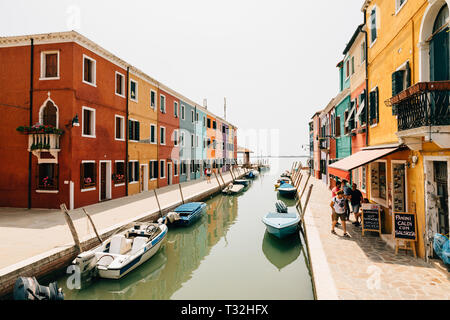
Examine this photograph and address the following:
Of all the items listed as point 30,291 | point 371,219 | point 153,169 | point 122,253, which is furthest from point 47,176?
point 371,219

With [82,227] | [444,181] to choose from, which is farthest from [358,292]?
[82,227]

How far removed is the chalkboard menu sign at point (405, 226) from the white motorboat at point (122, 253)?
316 inches

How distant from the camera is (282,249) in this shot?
424 inches

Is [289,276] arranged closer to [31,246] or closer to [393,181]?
[393,181]

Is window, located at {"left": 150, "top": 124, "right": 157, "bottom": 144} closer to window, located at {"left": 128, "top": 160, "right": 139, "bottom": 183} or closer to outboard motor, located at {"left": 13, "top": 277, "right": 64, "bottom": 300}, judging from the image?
window, located at {"left": 128, "top": 160, "right": 139, "bottom": 183}

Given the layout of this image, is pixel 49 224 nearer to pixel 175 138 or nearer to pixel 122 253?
pixel 122 253

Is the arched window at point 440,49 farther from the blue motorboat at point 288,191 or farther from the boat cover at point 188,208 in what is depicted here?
the blue motorboat at point 288,191

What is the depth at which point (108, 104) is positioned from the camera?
17.0 m

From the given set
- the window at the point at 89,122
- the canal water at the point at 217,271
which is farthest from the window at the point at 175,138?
the canal water at the point at 217,271

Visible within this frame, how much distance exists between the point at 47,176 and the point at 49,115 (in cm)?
346

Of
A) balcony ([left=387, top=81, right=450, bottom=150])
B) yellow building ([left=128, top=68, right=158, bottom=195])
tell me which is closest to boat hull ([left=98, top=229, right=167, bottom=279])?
balcony ([left=387, top=81, right=450, bottom=150])

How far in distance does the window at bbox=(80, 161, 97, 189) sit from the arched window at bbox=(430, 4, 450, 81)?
16211 mm

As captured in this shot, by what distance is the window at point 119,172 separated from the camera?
17.6 metres

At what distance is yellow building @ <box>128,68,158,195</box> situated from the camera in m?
19.7
